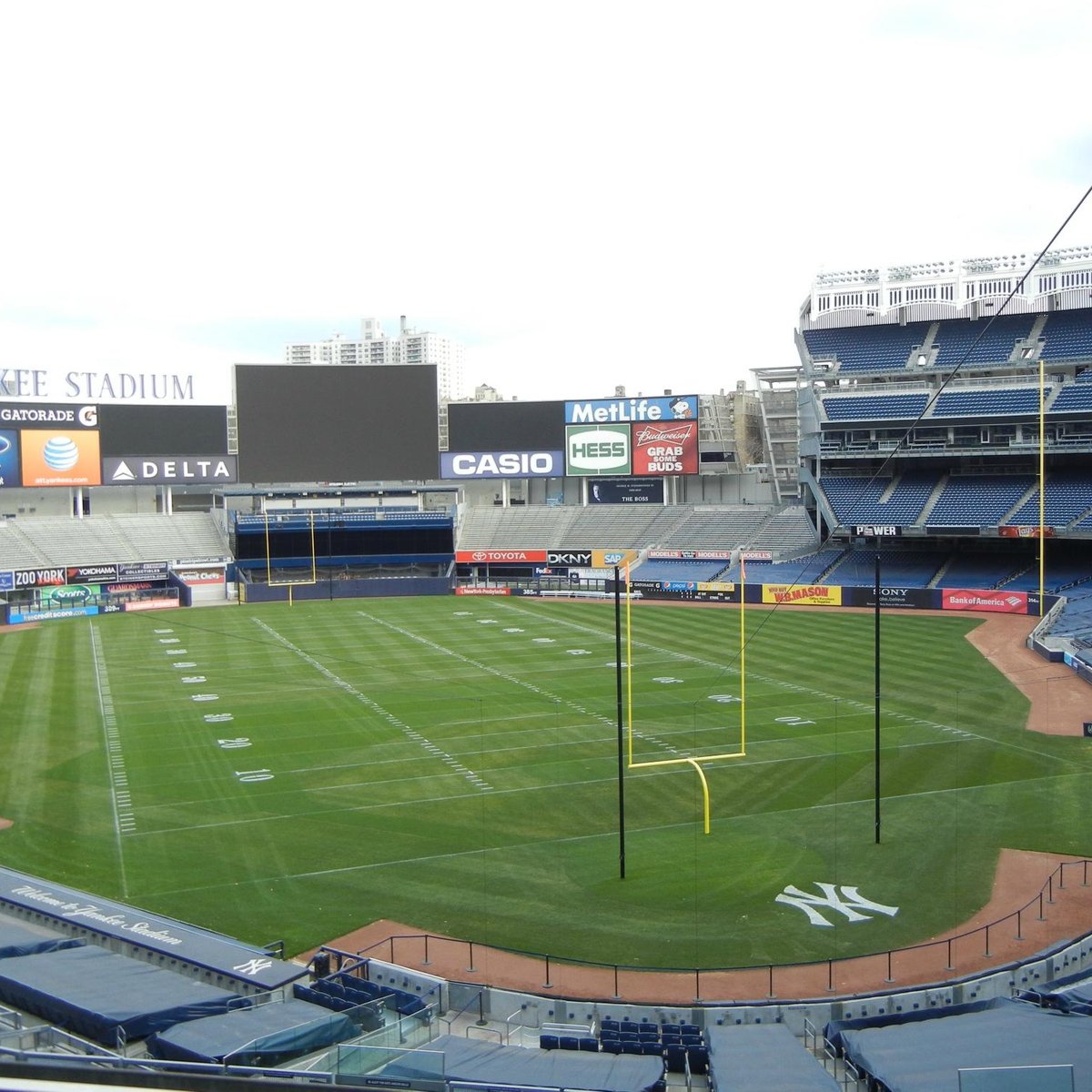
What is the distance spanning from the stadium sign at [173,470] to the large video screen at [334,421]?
1.07m

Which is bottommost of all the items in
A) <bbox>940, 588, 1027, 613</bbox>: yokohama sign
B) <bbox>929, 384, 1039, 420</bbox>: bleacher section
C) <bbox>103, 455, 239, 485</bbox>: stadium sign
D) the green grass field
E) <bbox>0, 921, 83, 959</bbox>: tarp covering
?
the green grass field

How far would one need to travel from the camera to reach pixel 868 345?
6475 centimetres

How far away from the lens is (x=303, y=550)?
71.2 m

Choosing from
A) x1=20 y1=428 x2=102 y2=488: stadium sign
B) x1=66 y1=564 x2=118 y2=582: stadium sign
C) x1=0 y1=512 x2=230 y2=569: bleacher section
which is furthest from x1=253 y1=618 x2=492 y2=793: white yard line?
x1=20 y1=428 x2=102 y2=488: stadium sign

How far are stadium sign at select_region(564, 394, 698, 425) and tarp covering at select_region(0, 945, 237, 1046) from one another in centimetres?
6236

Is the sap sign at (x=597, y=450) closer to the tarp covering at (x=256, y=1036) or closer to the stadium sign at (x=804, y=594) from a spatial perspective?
the stadium sign at (x=804, y=594)

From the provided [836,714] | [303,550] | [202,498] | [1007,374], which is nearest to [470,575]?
[303,550]

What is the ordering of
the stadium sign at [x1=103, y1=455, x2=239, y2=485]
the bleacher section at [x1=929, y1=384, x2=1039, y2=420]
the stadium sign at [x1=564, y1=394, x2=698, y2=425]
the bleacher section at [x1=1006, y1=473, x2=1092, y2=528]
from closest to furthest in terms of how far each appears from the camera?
1. the bleacher section at [x1=1006, y1=473, x2=1092, y2=528]
2. the bleacher section at [x1=929, y1=384, x2=1039, y2=420]
3. the stadium sign at [x1=103, y1=455, x2=239, y2=485]
4. the stadium sign at [x1=564, y1=394, x2=698, y2=425]

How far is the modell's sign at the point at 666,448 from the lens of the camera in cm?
7275

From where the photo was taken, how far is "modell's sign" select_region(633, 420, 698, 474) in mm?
72750

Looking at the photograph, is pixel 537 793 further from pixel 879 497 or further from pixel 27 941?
pixel 879 497

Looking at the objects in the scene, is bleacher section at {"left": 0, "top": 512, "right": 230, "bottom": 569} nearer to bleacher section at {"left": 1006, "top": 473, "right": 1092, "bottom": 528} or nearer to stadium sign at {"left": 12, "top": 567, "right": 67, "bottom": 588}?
stadium sign at {"left": 12, "top": 567, "right": 67, "bottom": 588}

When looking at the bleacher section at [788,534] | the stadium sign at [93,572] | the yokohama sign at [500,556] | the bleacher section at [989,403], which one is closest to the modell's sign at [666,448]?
the bleacher section at [788,534]

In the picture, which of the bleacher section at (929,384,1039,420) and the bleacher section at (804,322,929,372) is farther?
the bleacher section at (804,322,929,372)
